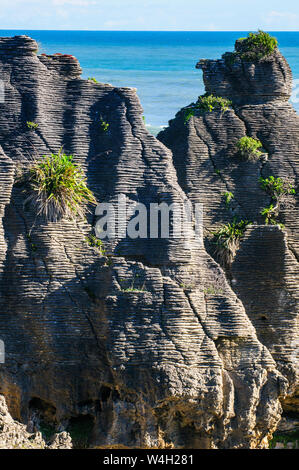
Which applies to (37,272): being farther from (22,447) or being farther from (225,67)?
(225,67)

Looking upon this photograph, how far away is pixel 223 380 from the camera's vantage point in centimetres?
1557

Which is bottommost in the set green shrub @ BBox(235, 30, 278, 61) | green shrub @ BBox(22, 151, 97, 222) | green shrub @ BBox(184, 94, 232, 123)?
green shrub @ BBox(22, 151, 97, 222)

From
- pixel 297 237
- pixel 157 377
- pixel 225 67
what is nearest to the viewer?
pixel 157 377

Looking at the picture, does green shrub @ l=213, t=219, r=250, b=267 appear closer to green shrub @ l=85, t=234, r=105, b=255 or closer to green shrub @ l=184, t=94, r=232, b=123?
green shrub @ l=85, t=234, r=105, b=255

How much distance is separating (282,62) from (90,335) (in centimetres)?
823

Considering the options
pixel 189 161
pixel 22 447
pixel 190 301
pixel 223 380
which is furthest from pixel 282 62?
pixel 22 447

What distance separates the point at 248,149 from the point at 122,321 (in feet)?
17.3

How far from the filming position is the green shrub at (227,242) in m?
16.7

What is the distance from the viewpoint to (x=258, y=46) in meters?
18.6

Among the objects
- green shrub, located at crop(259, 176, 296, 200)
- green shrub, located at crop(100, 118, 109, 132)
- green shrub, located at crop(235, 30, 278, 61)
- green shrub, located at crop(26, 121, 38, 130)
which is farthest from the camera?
green shrub, located at crop(235, 30, 278, 61)

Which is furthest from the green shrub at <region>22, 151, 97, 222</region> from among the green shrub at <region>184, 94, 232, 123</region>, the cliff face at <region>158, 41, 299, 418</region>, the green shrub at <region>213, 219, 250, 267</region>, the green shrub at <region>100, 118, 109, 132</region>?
the green shrub at <region>184, 94, 232, 123</region>

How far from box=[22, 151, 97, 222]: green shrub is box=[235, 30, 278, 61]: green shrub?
18.4 ft

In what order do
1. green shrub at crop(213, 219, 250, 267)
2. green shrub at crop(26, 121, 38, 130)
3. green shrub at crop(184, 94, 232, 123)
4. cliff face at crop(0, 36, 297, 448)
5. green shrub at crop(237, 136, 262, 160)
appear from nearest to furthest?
1. cliff face at crop(0, 36, 297, 448)
2. green shrub at crop(26, 121, 38, 130)
3. green shrub at crop(213, 219, 250, 267)
4. green shrub at crop(237, 136, 262, 160)
5. green shrub at crop(184, 94, 232, 123)

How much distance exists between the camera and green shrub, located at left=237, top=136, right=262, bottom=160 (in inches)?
695
